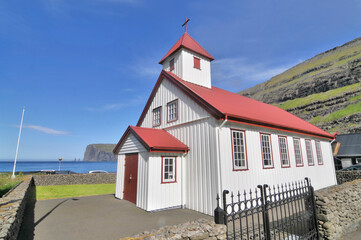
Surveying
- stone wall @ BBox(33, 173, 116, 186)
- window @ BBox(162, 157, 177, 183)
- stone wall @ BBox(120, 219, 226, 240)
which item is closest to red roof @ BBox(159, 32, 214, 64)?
window @ BBox(162, 157, 177, 183)

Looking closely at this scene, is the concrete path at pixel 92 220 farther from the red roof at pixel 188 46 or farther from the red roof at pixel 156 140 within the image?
the red roof at pixel 188 46

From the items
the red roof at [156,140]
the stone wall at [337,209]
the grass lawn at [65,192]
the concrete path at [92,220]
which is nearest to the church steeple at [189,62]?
the red roof at [156,140]

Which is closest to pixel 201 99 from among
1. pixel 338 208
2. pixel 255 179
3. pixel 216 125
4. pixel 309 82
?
pixel 216 125

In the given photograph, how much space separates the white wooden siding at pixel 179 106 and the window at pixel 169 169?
107 inches

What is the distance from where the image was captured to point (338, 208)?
23.3 feet

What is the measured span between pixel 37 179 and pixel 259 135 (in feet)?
73.9

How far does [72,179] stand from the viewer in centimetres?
2080

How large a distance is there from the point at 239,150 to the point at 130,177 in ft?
23.6

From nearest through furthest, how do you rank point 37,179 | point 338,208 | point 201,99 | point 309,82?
point 338,208 → point 201,99 → point 37,179 → point 309,82

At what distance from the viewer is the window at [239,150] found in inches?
397

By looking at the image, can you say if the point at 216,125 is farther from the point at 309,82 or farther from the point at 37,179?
the point at 309,82

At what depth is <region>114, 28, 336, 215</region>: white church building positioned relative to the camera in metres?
9.65

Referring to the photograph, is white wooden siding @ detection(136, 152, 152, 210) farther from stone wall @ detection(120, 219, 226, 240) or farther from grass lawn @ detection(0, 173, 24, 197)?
grass lawn @ detection(0, 173, 24, 197)

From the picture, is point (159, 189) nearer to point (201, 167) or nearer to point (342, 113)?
point (201, 167)
